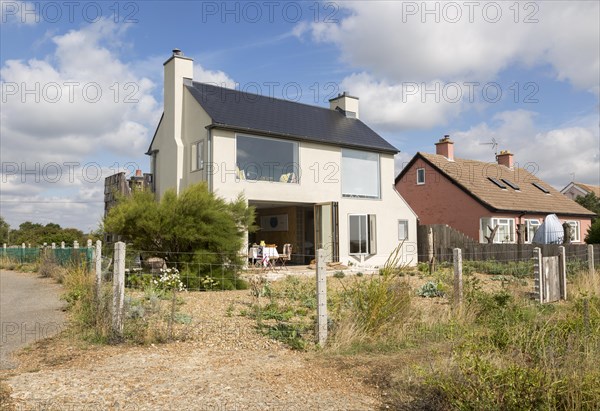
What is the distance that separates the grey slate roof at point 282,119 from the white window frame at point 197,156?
4.37 feet

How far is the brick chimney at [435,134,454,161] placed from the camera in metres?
33.8

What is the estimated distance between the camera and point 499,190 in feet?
106

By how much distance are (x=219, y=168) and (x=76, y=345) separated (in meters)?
11.5

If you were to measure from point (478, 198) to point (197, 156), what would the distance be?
1678 cm

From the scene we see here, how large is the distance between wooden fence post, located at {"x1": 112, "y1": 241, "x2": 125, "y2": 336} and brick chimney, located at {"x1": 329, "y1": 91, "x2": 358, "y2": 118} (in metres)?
19.0

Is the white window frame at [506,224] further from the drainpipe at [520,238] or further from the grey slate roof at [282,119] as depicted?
the grey slate roof at [282,119]

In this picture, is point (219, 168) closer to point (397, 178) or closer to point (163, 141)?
point (163, 141)

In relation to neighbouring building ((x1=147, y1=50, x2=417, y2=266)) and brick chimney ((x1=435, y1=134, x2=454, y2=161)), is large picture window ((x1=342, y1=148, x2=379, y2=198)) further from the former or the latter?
brick chimney ((x1=435, y1=134, x2=454, y2=161))

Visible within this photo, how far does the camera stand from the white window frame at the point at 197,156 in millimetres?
19484

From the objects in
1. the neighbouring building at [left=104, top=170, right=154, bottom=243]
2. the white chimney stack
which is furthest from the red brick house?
the neighbouring building at [left=104, top=170, right=154, bottom=243]

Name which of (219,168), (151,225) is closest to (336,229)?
(219,168)

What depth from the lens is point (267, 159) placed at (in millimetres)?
20734

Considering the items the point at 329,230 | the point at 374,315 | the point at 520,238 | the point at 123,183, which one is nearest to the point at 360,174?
the point at 329,230

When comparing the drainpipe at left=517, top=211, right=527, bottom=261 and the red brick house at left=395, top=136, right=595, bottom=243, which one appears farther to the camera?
the red brick house at left=395, top=136, right=595, bottom=243
